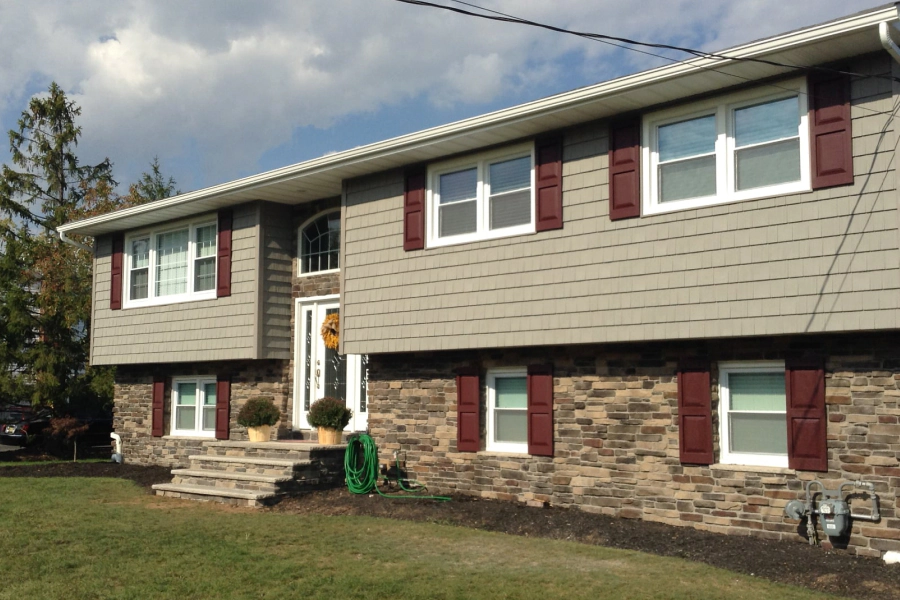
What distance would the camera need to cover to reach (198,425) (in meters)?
16.4

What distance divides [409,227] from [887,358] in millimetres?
6192

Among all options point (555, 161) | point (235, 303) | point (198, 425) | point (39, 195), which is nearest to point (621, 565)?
point (555, 161)

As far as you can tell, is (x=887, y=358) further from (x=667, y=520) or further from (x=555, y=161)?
(x=555, y=161)

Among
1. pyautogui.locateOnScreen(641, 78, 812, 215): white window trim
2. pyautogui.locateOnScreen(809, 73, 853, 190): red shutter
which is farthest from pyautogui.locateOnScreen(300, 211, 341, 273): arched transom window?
pyautogui.locateOnScreen(809, 73, 853, 190): red shutter

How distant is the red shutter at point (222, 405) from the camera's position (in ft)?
51.0

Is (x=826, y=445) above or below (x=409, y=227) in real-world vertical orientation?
below

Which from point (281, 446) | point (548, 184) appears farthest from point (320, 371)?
point (548, 184)

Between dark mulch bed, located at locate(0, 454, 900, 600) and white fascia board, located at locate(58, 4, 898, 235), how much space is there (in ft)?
14.7

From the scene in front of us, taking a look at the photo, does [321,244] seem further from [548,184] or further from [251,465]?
[548,184]

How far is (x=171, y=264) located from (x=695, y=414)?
409 inches

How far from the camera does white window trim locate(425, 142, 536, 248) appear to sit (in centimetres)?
1127

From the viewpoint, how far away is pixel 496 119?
35.4ft

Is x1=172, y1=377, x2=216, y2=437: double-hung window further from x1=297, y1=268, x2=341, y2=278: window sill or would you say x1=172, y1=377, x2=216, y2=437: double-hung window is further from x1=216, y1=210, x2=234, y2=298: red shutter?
x1=297, y1=268, x2=341, y2=278: window sill

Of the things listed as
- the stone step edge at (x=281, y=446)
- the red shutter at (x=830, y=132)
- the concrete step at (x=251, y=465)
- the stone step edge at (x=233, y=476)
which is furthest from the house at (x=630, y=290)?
the stone step edge at (x=233, y=476)
